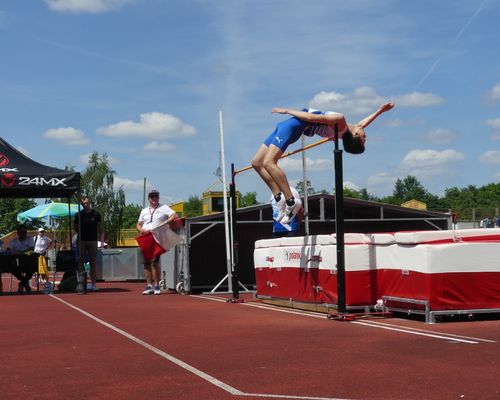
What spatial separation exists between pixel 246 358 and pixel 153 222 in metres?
10.6

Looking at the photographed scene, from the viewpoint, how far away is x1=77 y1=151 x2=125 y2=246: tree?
198 feet

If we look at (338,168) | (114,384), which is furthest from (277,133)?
(114,384)

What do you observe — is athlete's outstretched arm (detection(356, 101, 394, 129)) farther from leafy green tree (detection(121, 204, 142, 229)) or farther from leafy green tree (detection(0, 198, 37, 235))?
leafy green tree (detection(121, 204, 142, 229))

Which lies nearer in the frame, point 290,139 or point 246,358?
point 246,358

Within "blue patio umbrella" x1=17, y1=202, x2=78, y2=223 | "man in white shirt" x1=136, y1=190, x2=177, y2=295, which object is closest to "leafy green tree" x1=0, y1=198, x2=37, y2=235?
"blue patio umbrella" x1=17, y1=202, x2=78, y2=223

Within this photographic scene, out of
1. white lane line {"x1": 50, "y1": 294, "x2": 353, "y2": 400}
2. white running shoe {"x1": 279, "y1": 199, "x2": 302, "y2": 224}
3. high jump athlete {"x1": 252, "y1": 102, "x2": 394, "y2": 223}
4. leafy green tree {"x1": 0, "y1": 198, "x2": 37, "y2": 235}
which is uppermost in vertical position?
leafy green tree {"x1": 0, "y1": 198, "x2": 37, "y2": 235}

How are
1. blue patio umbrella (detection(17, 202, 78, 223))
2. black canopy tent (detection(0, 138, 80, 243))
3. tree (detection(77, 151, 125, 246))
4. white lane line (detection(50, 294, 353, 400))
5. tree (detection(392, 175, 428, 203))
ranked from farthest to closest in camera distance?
tree (detection(392, 175, 428, 203)) → tree (detection(77, 151, 125, 246)) → blue patio umbrella (detection(17, 202, 78, 223)) → black canopy tent (detection(0, 138, 80, 243)) → white lane line (detection(50, 294, 353, 400))

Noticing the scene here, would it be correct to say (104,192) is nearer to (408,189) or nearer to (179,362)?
(179,362)

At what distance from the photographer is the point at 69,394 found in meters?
5.44

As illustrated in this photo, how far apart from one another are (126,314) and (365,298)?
354cm

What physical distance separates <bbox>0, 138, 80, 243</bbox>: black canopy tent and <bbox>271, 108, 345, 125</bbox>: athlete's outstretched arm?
26.9 ft

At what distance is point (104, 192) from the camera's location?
2409 inches

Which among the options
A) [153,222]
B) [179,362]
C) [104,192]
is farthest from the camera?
[104,192]

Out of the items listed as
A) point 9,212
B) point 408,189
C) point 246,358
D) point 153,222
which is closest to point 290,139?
point 246,358
